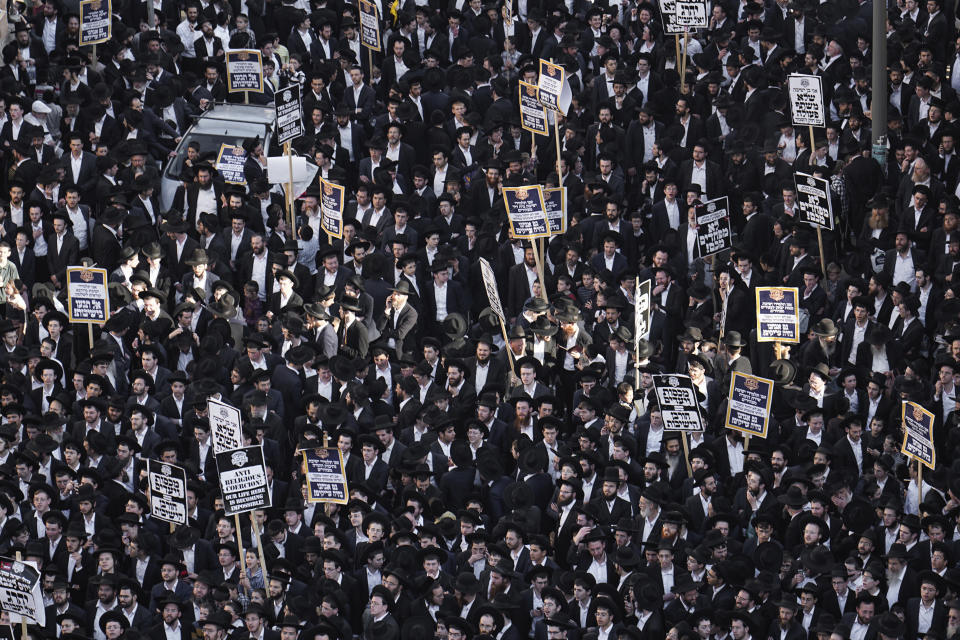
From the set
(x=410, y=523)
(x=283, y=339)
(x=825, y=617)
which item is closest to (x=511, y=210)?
(x=283, y=339)

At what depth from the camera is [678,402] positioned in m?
21.8

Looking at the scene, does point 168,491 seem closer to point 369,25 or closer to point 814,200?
point 814,200

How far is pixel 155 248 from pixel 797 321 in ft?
22.9

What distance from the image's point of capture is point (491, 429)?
75.1 ft

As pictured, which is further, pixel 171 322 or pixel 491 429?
pixel 171 322

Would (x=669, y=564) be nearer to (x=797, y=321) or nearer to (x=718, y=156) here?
(x=797, y=321)

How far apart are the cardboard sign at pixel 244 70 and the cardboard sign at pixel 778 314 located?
8.15 m

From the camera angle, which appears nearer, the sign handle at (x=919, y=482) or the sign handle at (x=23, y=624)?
the sign handle at (x=23, y=624)

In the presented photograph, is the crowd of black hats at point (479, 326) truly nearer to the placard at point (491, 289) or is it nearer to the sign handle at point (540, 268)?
the sign handle at point (540, 268)

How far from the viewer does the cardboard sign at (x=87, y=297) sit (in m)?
24.0

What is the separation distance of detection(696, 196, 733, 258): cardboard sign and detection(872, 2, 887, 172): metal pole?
6.88 feet

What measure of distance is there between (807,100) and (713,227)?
7.71ft

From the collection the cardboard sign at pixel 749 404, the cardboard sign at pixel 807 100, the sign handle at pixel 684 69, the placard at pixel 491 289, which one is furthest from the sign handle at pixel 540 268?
the sign handle at pixel 684 69

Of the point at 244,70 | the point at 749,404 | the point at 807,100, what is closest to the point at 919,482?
the point at 749,404
